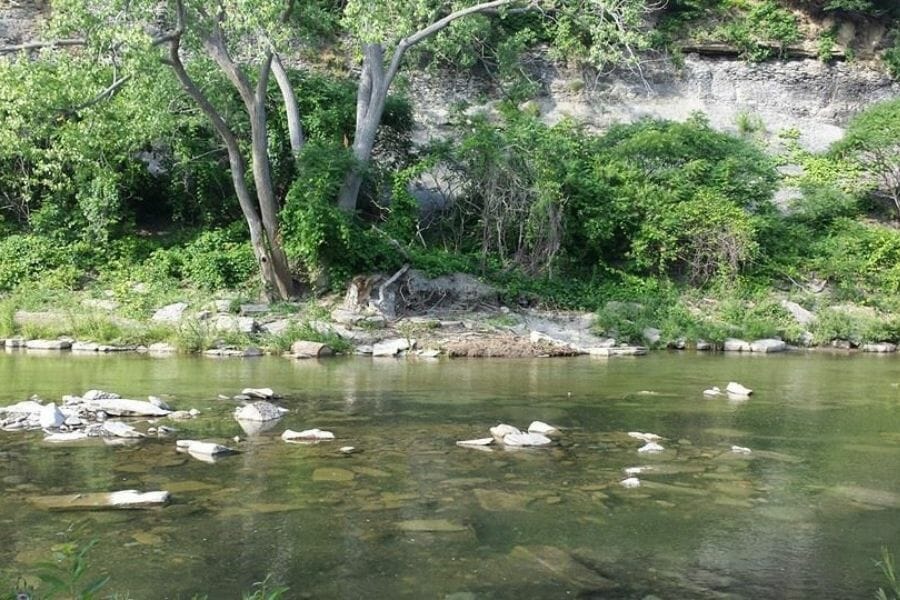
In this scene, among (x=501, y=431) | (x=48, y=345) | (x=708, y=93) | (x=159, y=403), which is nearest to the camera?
(x=501, y=431)

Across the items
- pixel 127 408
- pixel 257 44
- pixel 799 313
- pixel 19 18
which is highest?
pixel 19 18

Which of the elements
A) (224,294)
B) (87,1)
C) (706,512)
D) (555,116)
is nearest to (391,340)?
(224,294)

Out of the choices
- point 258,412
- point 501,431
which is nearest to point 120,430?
point 258,412

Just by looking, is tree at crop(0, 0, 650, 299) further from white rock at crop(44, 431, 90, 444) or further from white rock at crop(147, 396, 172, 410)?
white rock at crop(44, 431, 90, 444)

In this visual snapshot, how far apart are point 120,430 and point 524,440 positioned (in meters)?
4.02

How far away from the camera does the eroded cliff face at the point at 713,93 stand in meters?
33.3

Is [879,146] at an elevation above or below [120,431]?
above

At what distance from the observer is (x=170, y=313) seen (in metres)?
20.2

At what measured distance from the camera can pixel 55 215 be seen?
78.0ft

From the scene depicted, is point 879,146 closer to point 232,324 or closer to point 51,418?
point 232,324

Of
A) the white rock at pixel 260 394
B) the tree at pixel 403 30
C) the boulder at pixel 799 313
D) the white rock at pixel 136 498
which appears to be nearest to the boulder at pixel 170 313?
the tree at pixel 403 30

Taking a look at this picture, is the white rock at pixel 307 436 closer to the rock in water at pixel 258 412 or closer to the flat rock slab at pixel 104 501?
the rock in water at pixel 258 412

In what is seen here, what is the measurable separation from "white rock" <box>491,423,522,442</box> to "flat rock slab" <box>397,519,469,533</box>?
2.76 metres

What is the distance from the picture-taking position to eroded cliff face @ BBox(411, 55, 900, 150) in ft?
109
